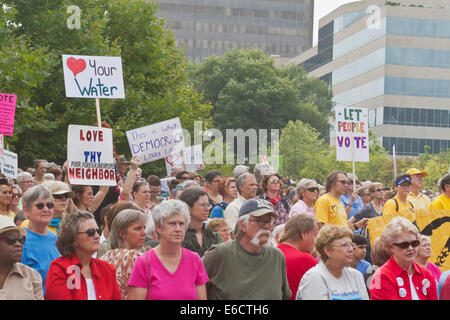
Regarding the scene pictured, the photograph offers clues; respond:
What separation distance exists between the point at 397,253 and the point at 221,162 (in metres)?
38.5

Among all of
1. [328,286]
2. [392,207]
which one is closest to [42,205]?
[328,286]

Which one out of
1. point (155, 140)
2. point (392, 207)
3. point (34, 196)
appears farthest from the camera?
point (155, 140)

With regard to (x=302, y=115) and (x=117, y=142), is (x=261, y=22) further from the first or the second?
(x=117, y=142)

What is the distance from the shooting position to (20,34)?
83.2ft

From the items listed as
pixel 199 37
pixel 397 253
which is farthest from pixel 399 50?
pixel 397 253

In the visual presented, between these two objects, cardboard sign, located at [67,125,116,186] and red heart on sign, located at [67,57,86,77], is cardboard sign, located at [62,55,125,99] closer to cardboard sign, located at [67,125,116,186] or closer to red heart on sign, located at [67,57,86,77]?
red heart on sign, located at [67,57,86,77]

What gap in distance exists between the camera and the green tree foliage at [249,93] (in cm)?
5684

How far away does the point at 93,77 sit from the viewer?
461 inches

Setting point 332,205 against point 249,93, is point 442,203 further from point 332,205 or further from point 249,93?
point 249,93

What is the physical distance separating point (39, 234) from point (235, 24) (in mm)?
118045

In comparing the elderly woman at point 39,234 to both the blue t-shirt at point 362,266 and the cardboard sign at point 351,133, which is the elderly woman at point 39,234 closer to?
the blue t-shirt at point 362,266

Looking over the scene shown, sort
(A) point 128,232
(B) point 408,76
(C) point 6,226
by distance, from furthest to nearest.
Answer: (B) point 408,76, (A) point 128,232, (C) point 6,226

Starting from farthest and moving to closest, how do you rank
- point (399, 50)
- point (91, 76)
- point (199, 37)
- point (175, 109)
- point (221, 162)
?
point (199, 37) → point (399, 50) → point (221, 162) → point (175, 109) → point (91, 76)

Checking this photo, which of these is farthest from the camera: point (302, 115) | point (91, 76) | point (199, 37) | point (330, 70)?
point (199, 37)
